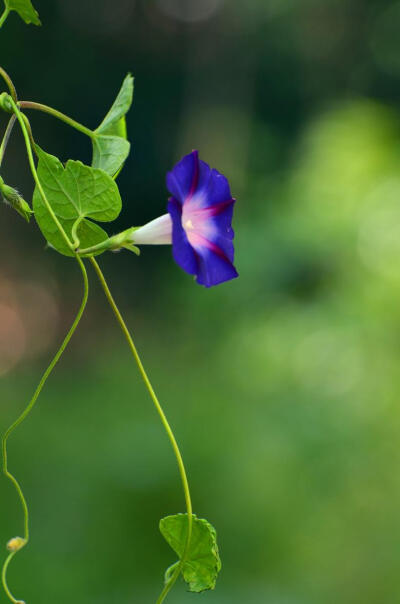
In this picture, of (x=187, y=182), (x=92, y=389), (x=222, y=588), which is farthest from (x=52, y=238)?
(x=92, y=389)

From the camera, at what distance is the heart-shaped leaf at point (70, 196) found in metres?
0.35

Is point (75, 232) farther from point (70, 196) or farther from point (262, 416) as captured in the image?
point (262, 416)

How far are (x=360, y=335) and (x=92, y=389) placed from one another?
1579 mm

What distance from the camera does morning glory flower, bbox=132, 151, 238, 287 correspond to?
352mm

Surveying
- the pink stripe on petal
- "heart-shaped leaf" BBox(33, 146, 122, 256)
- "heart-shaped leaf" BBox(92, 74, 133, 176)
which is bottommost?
the pink stripe on petal

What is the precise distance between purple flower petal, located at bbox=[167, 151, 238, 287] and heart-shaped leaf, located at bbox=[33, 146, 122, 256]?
0.03 meters

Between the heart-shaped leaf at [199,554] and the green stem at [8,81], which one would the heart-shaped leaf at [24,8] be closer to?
the green stem at [8,81]

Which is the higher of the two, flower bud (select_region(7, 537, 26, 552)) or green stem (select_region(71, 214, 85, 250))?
green stem (select_region(71, 214, 85, 250))

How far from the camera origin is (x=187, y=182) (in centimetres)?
39

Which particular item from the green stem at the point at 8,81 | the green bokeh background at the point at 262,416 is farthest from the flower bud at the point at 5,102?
the green bokeh background at the point at 262,416

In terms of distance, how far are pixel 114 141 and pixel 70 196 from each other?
4cm

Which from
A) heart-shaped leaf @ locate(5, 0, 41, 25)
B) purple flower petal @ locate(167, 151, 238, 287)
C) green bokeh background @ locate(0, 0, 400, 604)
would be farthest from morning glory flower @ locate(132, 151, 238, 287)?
green bokeh background @ locate(0, 0, 400, 604)

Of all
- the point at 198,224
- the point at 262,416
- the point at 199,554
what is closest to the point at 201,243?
the point at 198,224

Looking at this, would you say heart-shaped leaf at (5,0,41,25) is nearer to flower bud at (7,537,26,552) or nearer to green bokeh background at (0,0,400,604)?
flower bud at (7,537,26,552)
